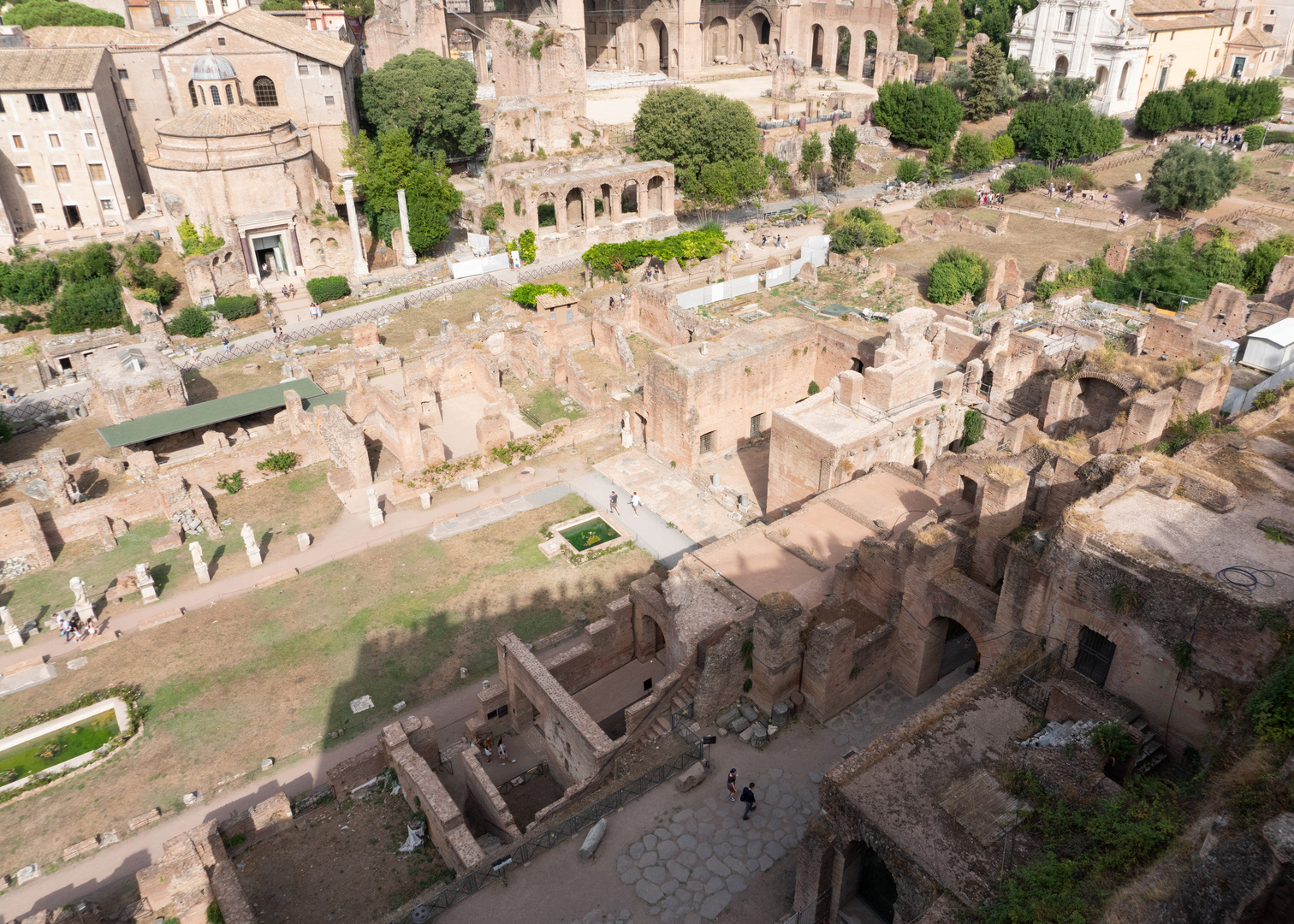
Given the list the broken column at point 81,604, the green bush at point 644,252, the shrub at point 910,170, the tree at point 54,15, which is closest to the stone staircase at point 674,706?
the broken column at point 81,604

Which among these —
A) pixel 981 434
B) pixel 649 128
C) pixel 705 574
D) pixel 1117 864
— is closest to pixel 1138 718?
pixel 1117 864

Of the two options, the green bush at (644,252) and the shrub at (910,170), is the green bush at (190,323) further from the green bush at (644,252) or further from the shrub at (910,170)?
the shrub at (910,170)

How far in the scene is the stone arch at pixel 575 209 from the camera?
5069 centimetres

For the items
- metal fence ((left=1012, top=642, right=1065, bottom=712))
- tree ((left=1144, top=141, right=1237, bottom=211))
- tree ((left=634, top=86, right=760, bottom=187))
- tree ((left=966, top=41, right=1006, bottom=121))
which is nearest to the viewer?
metal fence ((left=1012, top=642, right=1065, bottom=712))

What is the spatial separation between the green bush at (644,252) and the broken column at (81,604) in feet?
91.8

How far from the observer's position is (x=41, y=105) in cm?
4422

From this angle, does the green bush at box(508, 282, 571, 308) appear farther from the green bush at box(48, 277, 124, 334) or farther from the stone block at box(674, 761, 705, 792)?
the stone block at box(674, 761, 705, 792)

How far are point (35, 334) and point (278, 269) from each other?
10858 millimetres

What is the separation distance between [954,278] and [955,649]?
23.0 metres

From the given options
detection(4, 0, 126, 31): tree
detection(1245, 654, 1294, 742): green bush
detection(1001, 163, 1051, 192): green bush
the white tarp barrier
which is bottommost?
the white tarp barrier

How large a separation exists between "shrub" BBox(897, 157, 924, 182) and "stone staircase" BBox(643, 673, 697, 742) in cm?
4769

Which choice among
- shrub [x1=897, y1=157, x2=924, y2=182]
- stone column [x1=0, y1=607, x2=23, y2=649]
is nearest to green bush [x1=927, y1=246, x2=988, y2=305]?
shrub [x1=897, y1=157, x2=924, y2=182]

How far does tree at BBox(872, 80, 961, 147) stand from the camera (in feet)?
204

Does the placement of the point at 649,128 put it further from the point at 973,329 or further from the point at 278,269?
the point at 973,329
